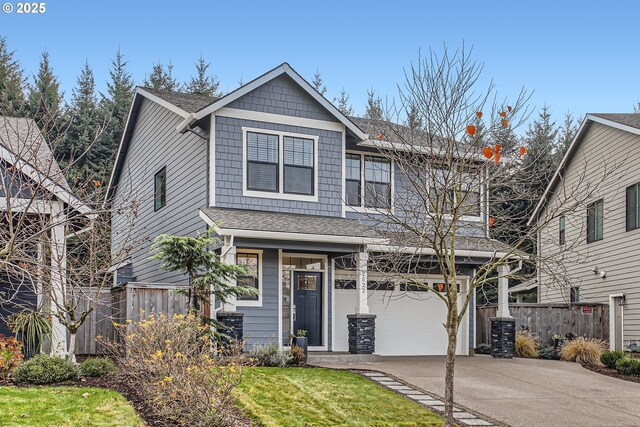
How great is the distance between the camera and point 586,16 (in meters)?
19.7

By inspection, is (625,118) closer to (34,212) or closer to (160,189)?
(160,189)

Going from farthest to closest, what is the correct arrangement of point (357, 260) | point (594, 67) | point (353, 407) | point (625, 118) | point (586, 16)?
point (594, 67), point (625, 118), point (586, 16), point (357, 260), point (353, 407)

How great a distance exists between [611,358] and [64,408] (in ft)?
40.5

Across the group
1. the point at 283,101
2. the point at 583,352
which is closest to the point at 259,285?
the point at 283,101

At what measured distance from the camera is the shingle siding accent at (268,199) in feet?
53.1

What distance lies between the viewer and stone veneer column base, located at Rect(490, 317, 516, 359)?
1847 cm

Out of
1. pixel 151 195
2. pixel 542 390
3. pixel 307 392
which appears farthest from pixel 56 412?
pixel 151 195

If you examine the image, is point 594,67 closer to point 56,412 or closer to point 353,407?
point 353,407

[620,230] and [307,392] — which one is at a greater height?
[620,230]

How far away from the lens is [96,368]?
11.5 m

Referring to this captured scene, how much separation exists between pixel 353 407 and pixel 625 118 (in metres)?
15.0

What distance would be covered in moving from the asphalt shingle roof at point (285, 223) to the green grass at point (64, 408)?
529 cm

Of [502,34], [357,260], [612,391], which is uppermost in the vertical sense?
[502,34]

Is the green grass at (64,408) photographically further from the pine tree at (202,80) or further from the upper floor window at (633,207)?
the pine tree at (202,80)
